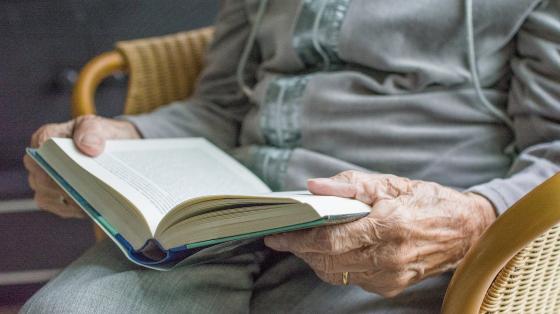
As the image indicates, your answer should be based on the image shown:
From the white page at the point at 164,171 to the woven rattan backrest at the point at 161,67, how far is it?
0.23 m

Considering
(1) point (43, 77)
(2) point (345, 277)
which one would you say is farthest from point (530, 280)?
(1) point (43, 77)

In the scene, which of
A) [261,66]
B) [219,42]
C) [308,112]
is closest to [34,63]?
[219,42]

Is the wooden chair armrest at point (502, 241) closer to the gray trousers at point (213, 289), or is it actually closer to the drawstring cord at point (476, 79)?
the gray trousers at point (213, 289)

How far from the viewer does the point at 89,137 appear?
32.4 inches

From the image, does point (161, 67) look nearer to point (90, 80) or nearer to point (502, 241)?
point (90, 80)

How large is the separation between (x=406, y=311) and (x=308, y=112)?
292 millimetres

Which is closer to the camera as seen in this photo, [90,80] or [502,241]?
[502,241]

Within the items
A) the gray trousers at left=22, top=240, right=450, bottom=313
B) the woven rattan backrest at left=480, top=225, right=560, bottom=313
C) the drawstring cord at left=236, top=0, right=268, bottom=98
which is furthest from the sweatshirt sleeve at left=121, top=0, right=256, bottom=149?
the woven rattan backrest at left=480, top=225, right=560, bottom=313

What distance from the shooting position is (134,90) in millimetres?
1121

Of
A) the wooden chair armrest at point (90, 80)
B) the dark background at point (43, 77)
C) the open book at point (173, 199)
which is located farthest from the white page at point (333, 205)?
the dark background at point (43, 77)

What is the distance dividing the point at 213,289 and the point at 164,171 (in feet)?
0.50

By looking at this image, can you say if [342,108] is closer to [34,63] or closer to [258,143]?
[258,143]

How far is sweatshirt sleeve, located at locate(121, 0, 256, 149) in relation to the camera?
3.43ft

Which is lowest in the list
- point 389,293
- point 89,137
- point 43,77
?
point 43,77
